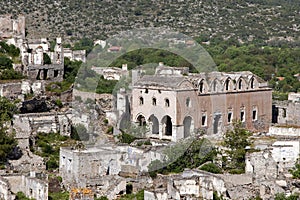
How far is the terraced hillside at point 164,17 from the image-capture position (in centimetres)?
8231

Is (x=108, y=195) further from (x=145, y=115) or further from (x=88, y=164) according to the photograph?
(x=145, y=115)

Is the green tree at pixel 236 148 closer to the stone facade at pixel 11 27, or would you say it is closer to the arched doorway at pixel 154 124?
the arched doorway at pixel 154 124

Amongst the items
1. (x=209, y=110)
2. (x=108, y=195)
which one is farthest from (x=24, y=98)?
(x=108, y=195)

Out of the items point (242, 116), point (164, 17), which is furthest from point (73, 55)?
point (164, 17)

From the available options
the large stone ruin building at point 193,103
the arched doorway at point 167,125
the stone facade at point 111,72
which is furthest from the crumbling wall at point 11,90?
the stone facade at point 111,72

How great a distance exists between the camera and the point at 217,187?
98.3 feet

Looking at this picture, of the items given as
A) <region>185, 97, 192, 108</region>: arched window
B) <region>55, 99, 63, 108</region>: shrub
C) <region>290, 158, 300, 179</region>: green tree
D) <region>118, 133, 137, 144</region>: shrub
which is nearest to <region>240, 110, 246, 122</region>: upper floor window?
<region>185, 97, 192, 108</region>: arched window

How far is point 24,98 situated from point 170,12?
177 ft

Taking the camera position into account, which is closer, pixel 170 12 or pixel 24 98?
pixel 24 98

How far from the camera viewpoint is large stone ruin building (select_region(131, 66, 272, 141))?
36938 millimetres

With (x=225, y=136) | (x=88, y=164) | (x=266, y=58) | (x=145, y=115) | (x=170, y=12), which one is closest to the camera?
(x=88, y=164)

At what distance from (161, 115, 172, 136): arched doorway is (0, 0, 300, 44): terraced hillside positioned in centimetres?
3878

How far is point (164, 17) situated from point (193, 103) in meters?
53.3

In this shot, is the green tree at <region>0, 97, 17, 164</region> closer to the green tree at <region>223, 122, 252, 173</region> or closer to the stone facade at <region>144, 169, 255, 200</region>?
the stone facade at <region>144, 169, 255, 200</region>
